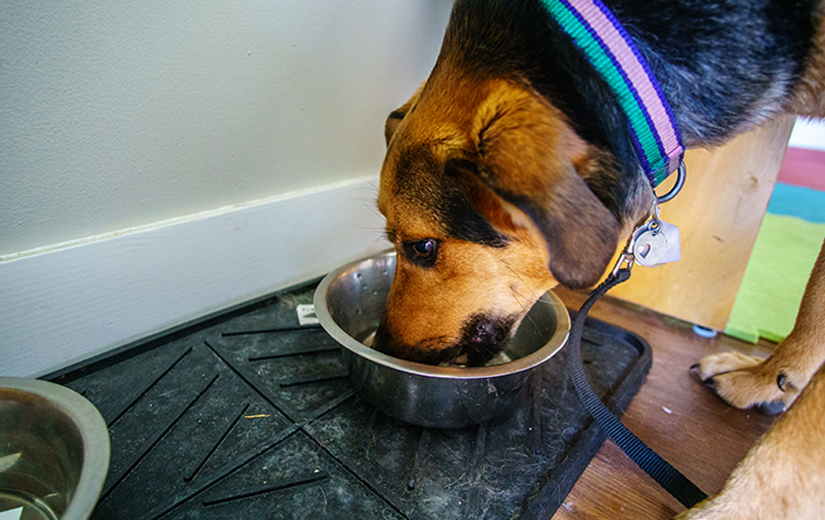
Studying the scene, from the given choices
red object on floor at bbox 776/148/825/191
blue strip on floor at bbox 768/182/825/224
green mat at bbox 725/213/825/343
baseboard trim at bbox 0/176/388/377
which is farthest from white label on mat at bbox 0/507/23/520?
red object on floor at bbox 776/148/825/191

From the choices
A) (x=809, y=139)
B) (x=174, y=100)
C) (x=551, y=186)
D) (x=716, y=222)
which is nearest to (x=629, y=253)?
(x=551, y=186)

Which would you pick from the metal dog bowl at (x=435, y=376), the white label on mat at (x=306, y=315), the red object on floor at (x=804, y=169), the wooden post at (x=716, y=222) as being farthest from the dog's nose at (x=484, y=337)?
the red object on floor at (x=804, y=169)

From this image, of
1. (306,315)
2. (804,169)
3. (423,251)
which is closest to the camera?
(423,251)

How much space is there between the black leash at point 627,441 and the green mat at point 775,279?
45.0 inches

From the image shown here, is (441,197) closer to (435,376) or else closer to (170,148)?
(435,376)

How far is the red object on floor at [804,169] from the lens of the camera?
13.6ft

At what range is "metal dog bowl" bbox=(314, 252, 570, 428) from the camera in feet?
3.73

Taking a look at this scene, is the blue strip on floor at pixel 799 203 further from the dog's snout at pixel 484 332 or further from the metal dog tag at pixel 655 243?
the dog's snout at pixel 484 332

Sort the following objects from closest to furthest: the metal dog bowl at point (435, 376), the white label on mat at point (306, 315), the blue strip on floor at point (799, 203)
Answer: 1. the metal dog bowl at point (435, 376)
2. the white label on mat at point (306, 315)
3. the blue strip on floor at point (799, 203)

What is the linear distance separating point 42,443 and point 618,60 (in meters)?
1.39

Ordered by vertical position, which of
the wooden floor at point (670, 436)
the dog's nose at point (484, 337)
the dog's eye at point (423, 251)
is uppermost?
the dog's eye at point (423, 251)

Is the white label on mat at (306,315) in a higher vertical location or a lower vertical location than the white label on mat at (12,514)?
lower

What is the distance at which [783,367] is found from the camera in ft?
4.64

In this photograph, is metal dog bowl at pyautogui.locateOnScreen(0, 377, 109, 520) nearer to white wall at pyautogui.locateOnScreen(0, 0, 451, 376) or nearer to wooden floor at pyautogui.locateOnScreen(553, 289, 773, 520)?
white wall at pyautogui.locateOnScreen(0, 0, 451, 376)
